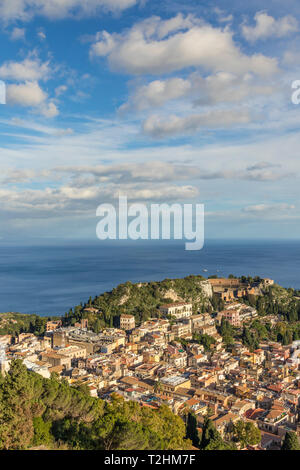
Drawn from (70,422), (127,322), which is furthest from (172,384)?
(127,322)

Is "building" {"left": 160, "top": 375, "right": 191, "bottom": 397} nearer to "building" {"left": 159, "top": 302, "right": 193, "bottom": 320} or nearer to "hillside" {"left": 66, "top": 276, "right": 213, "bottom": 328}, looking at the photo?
"hillside" {"left": 66, "top": 276, "right": 213, "bottom": 328}

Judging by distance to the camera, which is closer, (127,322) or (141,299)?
(127,322)

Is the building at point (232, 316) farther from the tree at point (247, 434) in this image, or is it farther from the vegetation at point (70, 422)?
the vegetation at point (70, 422)

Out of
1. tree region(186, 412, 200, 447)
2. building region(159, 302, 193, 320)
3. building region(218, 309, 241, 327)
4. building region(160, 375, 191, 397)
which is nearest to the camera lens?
tree region(186, 412, 200, 447)

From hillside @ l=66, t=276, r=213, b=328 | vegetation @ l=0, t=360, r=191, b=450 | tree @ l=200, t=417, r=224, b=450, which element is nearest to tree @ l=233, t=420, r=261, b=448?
tree @ l=200, t=417, r=224, b=450

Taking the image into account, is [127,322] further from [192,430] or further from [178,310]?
[192,430]

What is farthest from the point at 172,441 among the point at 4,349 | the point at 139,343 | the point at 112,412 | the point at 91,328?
the point at 91,328
